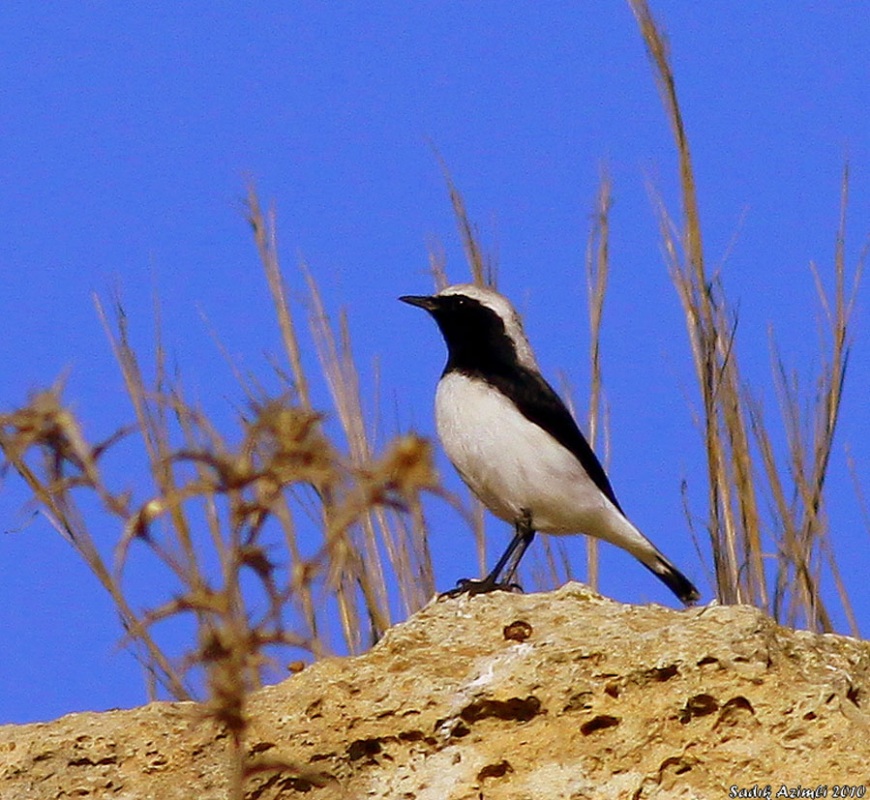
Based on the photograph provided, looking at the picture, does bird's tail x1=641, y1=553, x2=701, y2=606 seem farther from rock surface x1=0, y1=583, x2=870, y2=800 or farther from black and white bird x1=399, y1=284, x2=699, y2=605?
rock surface x1=0, y1=583, x2=870, y2=800

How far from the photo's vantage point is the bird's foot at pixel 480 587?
5.62 metres

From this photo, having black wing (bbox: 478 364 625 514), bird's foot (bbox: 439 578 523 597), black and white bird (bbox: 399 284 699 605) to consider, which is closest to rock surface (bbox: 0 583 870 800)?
bird's foot (bbox: 439 578 523 597)

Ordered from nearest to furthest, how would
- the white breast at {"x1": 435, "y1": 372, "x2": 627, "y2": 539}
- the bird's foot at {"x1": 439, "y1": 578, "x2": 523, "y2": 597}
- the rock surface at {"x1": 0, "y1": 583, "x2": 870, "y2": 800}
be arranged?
the rock surface at {"x1": 0, "y1": 583, "x2": 870, "y2": 800} < the bird's foot at {"x1": 439, "y1": 578, "x2": 523, "y2": 597} < the white breast at {"x1": 435, "y1": 372, "x2": 627, "y2": 539}

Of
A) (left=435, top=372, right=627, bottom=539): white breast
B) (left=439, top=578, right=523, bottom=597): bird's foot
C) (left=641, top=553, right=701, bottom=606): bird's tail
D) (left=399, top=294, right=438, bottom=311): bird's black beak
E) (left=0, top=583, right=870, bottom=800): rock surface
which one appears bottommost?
(left=0, top=583, right=870, bottom=800): rock surface

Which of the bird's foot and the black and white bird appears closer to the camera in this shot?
the bird's foot

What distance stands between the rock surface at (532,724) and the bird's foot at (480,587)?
4.98 feet

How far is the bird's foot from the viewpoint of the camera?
18.4 feet

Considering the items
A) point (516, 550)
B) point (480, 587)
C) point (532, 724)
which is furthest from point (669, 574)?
point (532, 724)

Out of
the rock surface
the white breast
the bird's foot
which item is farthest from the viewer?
the white breast

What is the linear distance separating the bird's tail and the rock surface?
3.05 meters

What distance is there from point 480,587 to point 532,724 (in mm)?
1900

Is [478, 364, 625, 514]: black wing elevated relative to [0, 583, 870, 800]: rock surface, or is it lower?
elevated

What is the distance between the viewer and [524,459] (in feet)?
22.9

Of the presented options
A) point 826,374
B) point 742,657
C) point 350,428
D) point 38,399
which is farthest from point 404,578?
point 38,399
